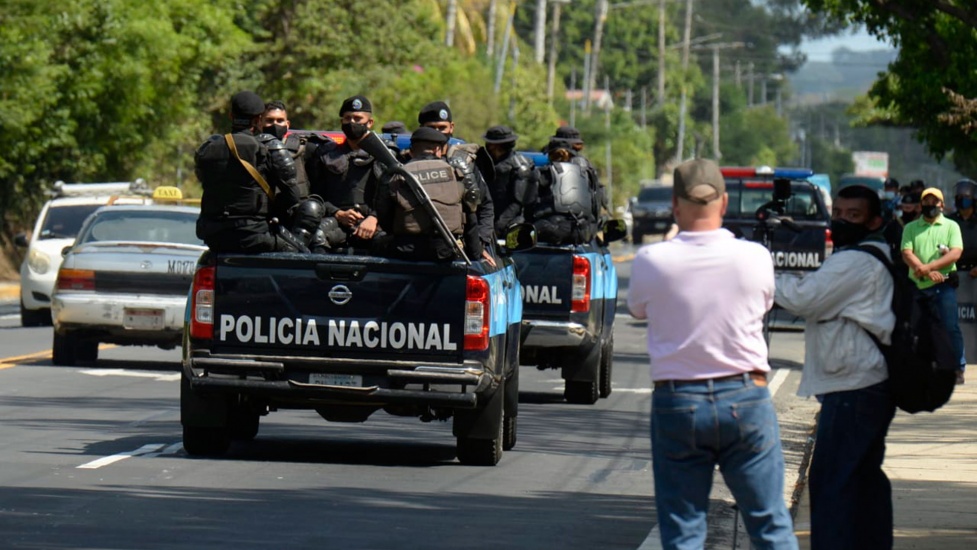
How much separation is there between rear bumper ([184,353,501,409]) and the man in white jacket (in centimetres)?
400

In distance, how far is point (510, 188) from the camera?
1606 centimetres

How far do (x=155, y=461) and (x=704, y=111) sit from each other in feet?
419

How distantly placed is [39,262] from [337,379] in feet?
43.3

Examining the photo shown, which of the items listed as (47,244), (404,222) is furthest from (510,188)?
(47,244)

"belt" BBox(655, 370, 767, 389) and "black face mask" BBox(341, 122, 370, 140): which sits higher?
"black face mask" BBox(341, 122, 370, 140)

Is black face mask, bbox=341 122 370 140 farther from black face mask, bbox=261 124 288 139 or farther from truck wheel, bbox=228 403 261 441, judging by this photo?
truck wheel, bbox=228 403 261 441

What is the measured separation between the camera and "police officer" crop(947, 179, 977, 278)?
18422 mm

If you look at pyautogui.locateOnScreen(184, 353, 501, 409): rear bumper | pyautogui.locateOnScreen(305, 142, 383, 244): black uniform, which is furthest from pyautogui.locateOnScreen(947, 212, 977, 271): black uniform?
pyautogui.locateOnScreen(184, 353, 501, 409): rear bumper

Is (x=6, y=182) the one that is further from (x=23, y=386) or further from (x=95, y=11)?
(x=23, y=386)

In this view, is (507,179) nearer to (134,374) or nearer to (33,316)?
(134,374)

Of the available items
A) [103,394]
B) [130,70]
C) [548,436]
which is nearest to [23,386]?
[103,394]

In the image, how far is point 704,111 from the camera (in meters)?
138

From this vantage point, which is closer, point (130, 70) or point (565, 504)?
point (565, 504)

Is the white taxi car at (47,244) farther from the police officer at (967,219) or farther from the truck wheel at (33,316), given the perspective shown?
the police officer at (967,219)
